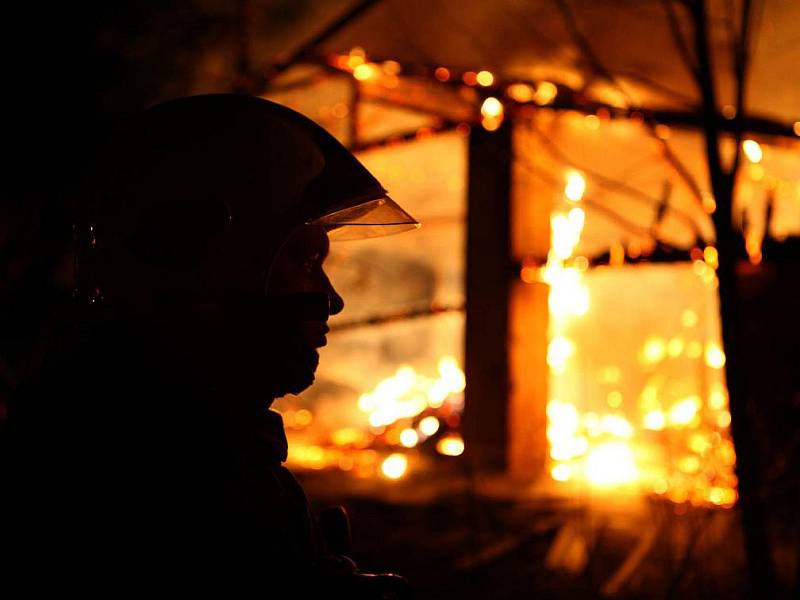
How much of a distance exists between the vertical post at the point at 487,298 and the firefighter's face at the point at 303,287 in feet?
32.8

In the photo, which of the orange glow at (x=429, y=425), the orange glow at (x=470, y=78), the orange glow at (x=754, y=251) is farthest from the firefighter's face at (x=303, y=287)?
the orange glow at (x=429, y=425)

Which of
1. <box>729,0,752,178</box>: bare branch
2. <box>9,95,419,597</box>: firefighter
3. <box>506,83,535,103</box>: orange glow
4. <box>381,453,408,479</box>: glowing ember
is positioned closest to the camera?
<box>9,95,419,597</box>: firefighter

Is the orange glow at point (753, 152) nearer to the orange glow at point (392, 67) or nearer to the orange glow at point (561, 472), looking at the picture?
the orange glow at point (392, 67)

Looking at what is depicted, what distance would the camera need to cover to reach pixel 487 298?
1187 centimetres

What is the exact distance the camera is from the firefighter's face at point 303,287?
1666 millimetres

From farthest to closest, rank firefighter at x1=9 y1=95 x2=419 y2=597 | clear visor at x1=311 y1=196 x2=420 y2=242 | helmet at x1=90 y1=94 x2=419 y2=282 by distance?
clear visor at x1=311 y1=196 x2=420 y2=242
helmet at x1=90 y1=94 x2=419 y2=282
firefighter at x1=9 y1=95 x2=419 y2=597

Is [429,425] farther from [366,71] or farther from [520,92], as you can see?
[366,71]

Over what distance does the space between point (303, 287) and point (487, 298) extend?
10.3 m

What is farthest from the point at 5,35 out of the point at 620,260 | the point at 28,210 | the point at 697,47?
the point at 620,260

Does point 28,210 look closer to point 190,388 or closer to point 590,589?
→ point 190,388

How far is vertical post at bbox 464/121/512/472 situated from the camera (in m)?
11.6

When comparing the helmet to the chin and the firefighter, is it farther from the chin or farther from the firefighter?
the chin

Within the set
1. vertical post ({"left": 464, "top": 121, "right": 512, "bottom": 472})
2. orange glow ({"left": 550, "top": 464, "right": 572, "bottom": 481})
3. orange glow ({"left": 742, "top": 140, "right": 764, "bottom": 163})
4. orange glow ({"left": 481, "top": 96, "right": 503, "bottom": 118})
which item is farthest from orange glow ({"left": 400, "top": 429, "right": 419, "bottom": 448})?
orange glow ({"left": 742, "top": 140, "right": 764, "bottom": 163})

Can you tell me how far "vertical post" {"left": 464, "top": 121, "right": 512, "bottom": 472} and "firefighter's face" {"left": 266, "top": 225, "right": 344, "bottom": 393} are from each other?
9.99 meters
